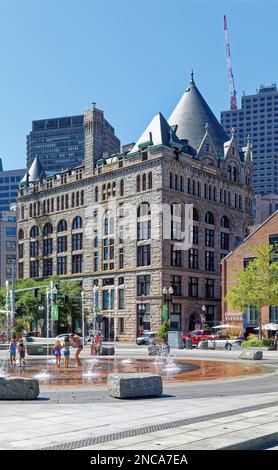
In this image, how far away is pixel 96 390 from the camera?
66.1 ft

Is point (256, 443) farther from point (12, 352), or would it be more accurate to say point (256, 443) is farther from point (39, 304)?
point (39, 304)

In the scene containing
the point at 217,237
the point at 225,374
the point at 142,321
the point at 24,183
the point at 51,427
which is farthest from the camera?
the point at 24,183

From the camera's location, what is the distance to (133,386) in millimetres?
17656

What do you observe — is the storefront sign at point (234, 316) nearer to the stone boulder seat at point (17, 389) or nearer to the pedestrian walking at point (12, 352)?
the pedestrian walking at point (12, 352)

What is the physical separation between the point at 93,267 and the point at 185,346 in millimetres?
33191

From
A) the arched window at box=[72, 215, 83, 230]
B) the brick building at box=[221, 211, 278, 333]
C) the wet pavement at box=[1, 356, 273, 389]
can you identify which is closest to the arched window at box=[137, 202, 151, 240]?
the brick building at box=[221, 211, 278, 333]

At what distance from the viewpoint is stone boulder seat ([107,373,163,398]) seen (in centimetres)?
1753

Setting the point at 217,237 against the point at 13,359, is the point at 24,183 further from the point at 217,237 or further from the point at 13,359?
the point at 13,359

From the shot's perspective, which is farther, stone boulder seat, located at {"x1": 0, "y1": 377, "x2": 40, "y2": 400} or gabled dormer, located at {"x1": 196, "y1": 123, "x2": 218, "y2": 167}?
gabled dormer, located at {"x1": 196, "y1": 123, "x2": 218, "y2": 167}

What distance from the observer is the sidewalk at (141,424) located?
33.5ft

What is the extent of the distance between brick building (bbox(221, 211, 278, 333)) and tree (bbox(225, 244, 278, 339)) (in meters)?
6.72

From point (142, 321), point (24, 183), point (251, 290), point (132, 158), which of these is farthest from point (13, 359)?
point (24, 183)

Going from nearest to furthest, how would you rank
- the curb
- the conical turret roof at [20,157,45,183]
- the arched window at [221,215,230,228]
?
the curb
the arched window at [221,215,230,228]
the conical turret roof at [20,157,45,183]

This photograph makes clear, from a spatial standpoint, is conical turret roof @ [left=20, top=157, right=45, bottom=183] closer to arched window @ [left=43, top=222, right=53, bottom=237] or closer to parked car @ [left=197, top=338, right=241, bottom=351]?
arched window @ [left=43, top=222, right=53, bottom=237]
